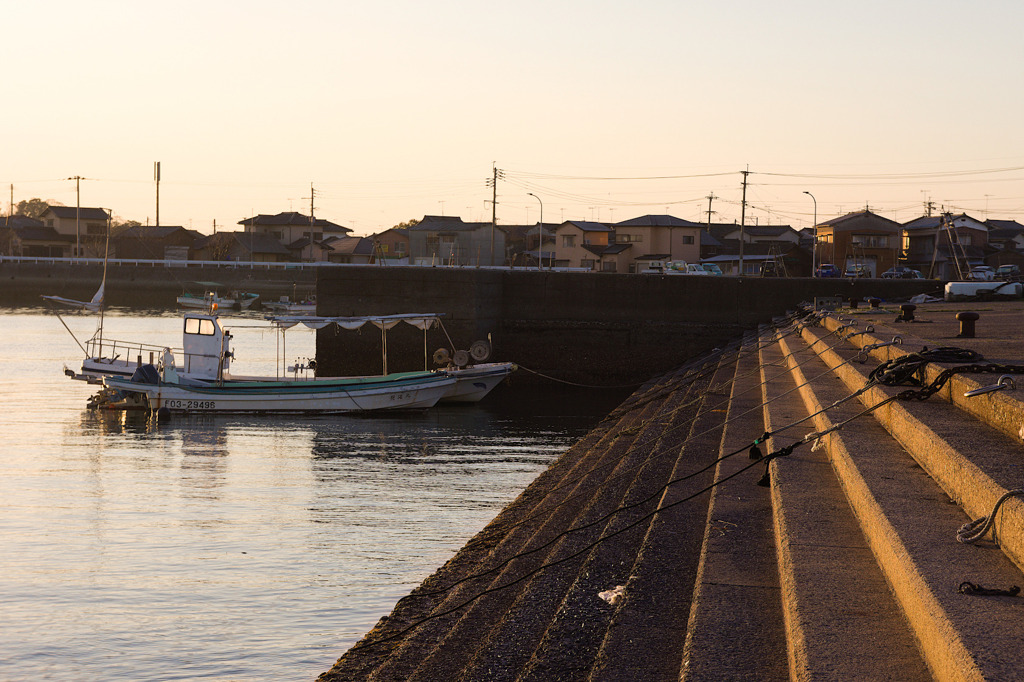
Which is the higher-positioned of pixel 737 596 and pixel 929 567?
pixel 929 567

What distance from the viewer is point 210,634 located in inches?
397

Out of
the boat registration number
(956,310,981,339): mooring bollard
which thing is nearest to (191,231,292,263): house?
the boat registration number

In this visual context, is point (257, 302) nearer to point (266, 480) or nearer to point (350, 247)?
point (350, 247)

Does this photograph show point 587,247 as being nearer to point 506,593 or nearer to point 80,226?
point 80,226

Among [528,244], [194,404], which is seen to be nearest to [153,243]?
[528,244]

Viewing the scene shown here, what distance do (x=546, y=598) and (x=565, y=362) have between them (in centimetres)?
2921

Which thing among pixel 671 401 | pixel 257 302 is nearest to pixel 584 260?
pixel 257 302

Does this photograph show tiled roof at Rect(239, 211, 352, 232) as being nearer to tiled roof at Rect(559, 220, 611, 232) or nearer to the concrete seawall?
tiled roof at Rect(559, 220, 611, 232)

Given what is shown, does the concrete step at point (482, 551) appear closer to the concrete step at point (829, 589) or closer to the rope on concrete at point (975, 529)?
the concrete step at point (829, 589)

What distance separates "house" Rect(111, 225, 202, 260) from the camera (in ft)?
368

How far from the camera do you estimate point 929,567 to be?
13.1ft

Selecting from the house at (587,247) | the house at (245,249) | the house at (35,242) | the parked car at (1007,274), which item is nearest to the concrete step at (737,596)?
the parked car at (1007,274)

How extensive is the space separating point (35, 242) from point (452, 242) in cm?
5886

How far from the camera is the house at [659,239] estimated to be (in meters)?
80.2
